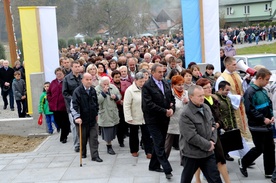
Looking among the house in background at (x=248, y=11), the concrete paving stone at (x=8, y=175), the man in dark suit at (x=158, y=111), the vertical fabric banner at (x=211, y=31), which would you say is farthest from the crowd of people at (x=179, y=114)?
the house in background at (x=248, y=11)

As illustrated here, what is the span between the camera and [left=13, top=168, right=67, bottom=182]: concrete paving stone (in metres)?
7.06

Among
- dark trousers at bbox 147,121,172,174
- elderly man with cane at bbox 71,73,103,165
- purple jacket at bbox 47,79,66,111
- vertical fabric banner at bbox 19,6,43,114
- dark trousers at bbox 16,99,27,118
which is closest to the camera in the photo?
dark trousers at bbox 147,121,172,174

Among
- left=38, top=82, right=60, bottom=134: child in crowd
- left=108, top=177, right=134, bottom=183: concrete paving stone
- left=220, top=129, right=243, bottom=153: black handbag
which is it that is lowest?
left=108, top=177, right=134, bottom=183: concrete paving stone

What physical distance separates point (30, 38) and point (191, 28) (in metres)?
4.63

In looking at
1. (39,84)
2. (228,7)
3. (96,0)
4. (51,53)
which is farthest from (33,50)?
(228,7)

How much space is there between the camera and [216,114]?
19.8ft

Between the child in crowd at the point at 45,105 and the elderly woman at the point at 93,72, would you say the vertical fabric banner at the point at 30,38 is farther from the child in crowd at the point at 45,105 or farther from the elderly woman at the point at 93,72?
the elderly woman at the point at 93,72

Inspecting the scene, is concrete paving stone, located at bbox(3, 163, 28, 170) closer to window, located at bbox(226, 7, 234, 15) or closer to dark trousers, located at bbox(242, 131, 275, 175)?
dark trousers, located at bbox(242, 131, 275, 175)

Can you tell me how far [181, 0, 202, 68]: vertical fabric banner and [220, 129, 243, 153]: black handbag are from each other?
591 centimetres

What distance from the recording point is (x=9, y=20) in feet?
50.2

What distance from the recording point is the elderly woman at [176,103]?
7.01 m

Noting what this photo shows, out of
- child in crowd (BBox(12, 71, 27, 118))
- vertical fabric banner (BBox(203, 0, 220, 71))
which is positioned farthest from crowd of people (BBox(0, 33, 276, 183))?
child in crowd (BBox(12, 71, 27, 118))

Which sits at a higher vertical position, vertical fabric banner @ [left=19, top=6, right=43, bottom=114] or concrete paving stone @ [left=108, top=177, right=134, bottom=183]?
vertical fabric banner @ [left=19, top=6, right=43, bottom=114]

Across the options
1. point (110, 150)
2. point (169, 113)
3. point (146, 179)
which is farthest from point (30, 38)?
point (146, 179)
